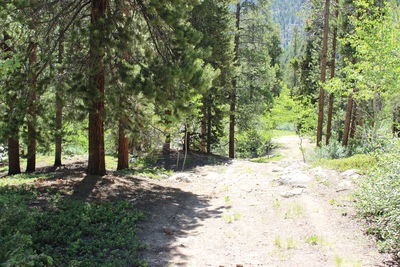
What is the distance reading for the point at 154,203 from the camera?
767cm

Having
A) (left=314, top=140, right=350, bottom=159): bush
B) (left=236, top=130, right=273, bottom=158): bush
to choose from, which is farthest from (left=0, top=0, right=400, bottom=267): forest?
(left=236, top=130, right=273, bottom=158): bush

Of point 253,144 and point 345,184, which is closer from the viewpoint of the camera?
point 345,184

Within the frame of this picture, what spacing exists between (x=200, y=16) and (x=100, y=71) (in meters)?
9.30

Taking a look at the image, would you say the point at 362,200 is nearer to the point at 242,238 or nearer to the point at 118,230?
the point at 242,238

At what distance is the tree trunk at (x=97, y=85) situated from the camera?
7277 mm

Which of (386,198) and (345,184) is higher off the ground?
(386,198)

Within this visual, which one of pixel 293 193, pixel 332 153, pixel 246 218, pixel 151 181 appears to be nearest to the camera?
pixel 246 218

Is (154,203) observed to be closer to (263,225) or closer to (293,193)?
(263,225)

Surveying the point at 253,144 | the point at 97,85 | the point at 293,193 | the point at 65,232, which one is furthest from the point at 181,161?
the point at 253,144

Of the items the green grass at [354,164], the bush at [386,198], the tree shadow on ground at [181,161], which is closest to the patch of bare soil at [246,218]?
the bush at [386,198]

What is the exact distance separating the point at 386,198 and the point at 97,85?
264 inches

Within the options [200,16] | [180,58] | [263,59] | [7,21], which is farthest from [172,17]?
[263,59]

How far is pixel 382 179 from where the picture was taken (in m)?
5.04

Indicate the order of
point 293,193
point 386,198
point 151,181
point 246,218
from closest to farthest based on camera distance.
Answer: point 386,198, point 246,218, point 293,193, point 151,181
